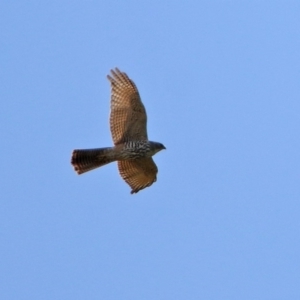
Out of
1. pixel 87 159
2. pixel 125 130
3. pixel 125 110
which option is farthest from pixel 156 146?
pixel 87 159

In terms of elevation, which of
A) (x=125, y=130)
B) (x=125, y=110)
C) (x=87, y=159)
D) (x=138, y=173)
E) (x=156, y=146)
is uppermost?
(x=125, y=110)

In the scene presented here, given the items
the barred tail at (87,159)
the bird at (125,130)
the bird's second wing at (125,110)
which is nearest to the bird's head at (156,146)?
the bird at (125,130)

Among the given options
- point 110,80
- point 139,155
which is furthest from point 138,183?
point 110,80

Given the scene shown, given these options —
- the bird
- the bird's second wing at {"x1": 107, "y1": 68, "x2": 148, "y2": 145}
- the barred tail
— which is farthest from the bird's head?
the barred tail

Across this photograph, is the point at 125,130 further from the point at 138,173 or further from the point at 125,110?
the point at 138,173

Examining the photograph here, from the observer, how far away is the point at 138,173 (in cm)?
2439

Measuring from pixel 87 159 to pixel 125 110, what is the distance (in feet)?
5.03

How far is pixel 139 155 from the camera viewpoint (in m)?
23.9

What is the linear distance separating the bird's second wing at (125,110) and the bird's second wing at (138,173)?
0.75 metres

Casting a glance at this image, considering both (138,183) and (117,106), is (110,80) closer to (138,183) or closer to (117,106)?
(117,106)

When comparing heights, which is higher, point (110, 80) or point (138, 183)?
point (110, 80)

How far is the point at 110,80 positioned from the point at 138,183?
8.58 ft

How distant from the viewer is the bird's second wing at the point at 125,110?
77.4 feet

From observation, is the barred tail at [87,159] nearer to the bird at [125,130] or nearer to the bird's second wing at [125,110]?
the bird at [125,130]
